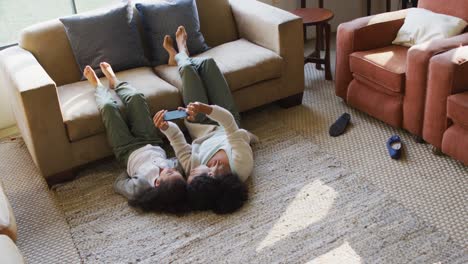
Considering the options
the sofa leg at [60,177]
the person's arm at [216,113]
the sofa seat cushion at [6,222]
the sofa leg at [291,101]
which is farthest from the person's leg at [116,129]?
the sofa leg at [291,101]

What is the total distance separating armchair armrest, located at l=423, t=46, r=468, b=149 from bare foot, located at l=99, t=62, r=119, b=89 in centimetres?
167

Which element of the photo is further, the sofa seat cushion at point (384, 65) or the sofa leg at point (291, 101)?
the sofa leg at point (291, 101)

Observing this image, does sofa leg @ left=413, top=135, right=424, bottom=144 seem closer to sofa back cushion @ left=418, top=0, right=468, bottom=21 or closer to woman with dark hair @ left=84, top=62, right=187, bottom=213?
sofa back cushion @ left=418, top=0, right=468, bottom=21

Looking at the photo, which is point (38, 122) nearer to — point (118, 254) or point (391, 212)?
point (118, 254)

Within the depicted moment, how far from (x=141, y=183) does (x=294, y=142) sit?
93 centimetres

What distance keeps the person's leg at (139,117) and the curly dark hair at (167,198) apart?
40cm

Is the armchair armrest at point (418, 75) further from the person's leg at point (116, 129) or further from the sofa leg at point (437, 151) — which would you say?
the person's leg at point (116, 129)

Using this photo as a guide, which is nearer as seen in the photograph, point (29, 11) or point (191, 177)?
point (191, 177)

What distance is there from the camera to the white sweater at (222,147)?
2.58 meters

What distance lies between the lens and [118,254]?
2.28 metres

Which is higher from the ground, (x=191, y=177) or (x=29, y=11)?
(x=29, y=11)

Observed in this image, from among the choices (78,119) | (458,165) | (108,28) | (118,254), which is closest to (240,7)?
(108,28)

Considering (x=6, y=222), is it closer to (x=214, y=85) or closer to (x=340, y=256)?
(x=340, y=256)

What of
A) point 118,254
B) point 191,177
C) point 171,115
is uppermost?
point 171,115
